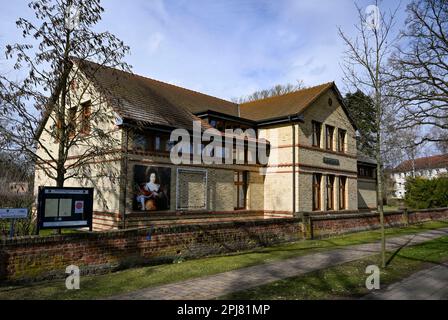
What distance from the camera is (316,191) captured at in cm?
2433

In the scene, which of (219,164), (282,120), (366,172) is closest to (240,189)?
(219,164)

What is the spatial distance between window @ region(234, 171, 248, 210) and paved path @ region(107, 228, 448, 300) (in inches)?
353

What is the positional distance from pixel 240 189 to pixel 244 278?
13.4m

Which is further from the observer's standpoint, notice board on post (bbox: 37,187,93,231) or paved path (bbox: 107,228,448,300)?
notice board on post (bbox: 37,187,93,231)

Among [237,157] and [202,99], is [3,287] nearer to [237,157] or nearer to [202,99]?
[237,157]

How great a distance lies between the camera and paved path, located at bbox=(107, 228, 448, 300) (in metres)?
7.46

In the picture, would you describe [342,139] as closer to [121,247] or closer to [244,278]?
[244,278]

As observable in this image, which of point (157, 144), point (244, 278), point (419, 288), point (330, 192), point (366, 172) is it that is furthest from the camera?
point (366, 172)

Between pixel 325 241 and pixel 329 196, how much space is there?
30.5 ft

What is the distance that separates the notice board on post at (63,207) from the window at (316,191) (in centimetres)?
1683

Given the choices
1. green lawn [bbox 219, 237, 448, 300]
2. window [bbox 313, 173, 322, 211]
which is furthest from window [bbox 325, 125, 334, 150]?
green lawn [bbox 219, 237, 448, 300]

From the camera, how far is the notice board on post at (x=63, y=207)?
30.1 feet

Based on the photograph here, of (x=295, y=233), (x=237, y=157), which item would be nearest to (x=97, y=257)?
(x=295, y=233)

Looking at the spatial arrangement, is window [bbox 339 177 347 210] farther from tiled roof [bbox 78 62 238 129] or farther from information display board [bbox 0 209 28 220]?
information display board [bbox 0 209 28 220]
